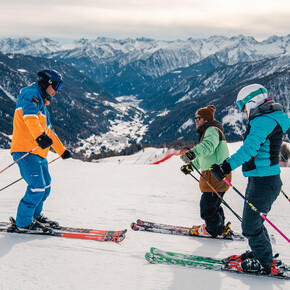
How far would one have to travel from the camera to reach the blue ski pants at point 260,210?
10.9ft

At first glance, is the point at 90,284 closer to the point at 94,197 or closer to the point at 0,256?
the point at 0,256

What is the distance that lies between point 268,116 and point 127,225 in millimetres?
3348

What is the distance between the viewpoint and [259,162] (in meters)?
3.30

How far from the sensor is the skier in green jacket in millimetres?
4012

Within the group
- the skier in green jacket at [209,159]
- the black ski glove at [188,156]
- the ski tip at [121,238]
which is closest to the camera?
the black ski glove at [188,156]

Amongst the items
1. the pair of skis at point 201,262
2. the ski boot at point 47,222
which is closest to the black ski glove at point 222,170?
the pair of skis at point 201,262

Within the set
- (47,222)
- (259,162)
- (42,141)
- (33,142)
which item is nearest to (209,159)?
(259,162)

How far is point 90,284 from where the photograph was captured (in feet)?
10.0

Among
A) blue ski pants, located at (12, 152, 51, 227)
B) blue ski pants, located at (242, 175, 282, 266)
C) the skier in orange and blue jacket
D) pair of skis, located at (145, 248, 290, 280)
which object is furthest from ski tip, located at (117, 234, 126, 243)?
blue ski pants, located at (242, 175, 282, 266)

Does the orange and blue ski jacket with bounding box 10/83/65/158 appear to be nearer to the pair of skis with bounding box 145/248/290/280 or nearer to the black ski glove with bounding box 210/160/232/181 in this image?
the pair of skis with bounding box 145/248/290/280

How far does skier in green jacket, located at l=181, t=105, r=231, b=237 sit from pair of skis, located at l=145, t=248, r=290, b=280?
861 mm

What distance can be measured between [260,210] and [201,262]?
1.07 metres

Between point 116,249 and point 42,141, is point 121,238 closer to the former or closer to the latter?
point 116,249

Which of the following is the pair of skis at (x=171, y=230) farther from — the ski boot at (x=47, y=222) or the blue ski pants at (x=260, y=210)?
the ski boot at (x=47, y=222)
